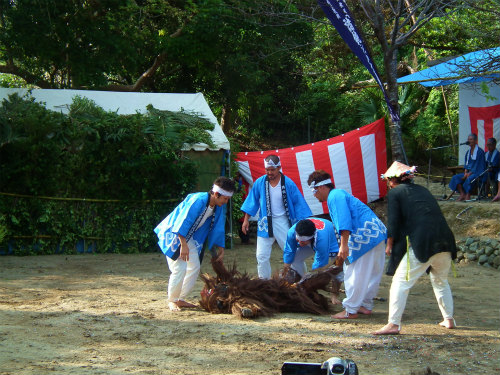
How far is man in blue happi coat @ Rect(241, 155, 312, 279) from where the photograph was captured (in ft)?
24.8

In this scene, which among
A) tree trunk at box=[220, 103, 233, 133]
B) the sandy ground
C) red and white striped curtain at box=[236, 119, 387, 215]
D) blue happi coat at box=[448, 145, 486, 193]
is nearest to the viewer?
the sandy ground

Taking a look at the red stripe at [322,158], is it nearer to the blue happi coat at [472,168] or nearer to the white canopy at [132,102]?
the white canopy at [132,102]

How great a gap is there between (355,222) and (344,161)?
235 inches

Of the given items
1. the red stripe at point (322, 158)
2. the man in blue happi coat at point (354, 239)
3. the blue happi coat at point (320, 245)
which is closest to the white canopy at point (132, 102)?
the red stripe at point (322, 158)

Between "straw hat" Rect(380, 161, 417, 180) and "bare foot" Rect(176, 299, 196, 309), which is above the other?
"straw hat" Rect(380, 161, 417, 180)

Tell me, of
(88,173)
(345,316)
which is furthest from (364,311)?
(88,173)

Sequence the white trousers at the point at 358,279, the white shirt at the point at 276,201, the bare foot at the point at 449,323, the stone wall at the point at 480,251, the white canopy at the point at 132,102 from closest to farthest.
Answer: the bare foot at the point at 449,323
the white trousers at the point at 358,279
the white shirt at the point at 276,201
the stone wall at the point at 480,251
the white canopy at the point at 132,102

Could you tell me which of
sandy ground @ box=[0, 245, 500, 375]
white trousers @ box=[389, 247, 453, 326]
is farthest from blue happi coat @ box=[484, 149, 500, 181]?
white trousers @ box=[389, 247, 453, 326]

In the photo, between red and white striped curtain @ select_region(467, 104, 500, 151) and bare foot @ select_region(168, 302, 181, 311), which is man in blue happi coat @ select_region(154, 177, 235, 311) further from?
red and white striped curtain @ select_region(467, 104, 500, 151)

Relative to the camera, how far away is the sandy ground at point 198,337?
468 centimetres

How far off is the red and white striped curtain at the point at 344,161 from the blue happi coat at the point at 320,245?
4990 mm

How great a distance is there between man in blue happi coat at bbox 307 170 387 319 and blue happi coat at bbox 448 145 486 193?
276 inches

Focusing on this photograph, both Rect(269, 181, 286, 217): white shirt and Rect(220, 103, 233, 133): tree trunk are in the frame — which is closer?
Rect(269, 181, 286, 217): white shirt

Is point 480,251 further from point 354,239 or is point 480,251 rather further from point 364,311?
point 354,239
